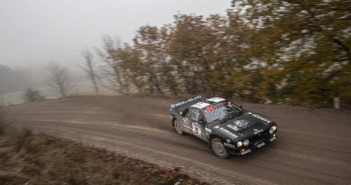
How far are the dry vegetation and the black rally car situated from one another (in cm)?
138

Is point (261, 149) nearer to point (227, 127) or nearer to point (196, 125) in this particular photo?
point (227, 127)

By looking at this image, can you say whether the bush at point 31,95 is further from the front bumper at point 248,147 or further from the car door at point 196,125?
the front bumper at point 248,147

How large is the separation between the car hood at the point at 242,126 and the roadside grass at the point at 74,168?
5.32 feet

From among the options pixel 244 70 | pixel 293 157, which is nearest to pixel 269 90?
pixel 244 70

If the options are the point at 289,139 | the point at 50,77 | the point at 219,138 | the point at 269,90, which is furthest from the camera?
the point at 50,77

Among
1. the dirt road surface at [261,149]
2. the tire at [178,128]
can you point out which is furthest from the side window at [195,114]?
the tire at [178,128]

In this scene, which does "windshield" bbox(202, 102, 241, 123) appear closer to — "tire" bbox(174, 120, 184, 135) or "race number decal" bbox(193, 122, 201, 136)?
"race number decal" bbox(193, 122, 201, 136)

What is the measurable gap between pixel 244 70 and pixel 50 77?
158 ft

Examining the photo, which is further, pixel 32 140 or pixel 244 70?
pixel 244 70

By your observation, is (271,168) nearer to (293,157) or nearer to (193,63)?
(293,157)

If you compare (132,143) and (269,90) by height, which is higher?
(269,90)

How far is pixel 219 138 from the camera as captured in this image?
19.5ft

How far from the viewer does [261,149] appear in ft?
20.2

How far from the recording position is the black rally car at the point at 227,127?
559cm
